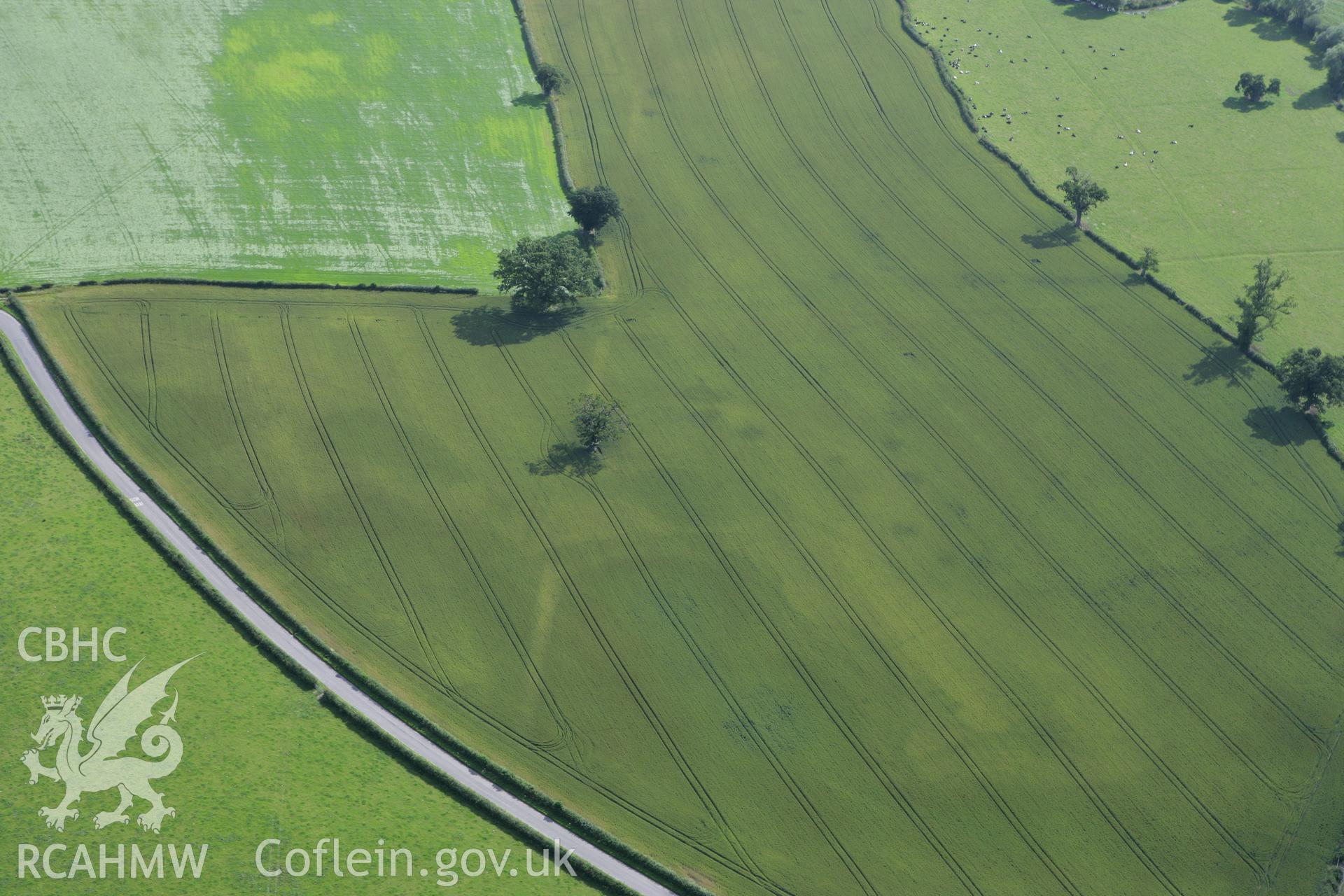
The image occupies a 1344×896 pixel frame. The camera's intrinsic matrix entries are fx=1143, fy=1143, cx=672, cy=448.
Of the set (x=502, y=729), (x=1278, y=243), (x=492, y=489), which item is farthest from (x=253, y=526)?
(x=1278, y=243)

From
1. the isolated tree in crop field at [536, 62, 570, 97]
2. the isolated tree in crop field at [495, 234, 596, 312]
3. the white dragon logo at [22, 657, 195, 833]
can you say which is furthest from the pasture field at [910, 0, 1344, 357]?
the white dragon logo at [22, 657, 195, 833]

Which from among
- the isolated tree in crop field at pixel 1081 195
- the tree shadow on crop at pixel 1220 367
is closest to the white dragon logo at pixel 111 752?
the tree shadow on crop at pixel 1220 367

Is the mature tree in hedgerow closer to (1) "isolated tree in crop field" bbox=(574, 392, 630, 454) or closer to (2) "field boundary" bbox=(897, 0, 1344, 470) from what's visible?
(2) "field boundary" bbox=(897, 0, 1344, 470)

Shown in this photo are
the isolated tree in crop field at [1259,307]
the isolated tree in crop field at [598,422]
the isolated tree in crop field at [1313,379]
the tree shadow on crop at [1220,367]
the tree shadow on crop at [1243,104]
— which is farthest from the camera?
the tree shadow on crop at [1243,104]

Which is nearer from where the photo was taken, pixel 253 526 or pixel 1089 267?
pixel 253 526

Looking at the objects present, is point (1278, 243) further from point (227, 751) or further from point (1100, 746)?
point (227, 751)

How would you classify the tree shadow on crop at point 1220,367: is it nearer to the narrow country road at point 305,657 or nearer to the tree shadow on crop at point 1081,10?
the tree shadow on crop at point 1081,10

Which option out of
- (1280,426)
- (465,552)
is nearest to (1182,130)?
(1280,426)
